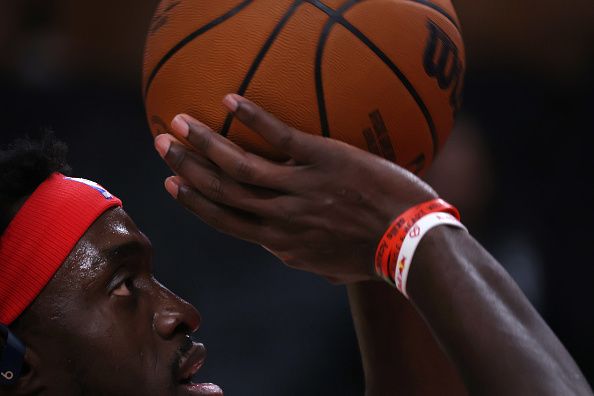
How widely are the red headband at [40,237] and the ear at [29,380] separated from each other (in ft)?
0.35

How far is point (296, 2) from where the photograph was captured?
194 centimetres

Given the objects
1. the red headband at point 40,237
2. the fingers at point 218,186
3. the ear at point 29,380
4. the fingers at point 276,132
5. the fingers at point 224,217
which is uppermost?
the fingers at point 276,132

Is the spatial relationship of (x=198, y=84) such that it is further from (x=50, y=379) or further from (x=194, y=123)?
(x=50, y=379)

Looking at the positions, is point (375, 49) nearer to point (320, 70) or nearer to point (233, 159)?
point (320, 70)

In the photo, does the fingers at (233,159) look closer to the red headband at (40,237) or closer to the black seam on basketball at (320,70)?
the black seam on basketball at (320,70)

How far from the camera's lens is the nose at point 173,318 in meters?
2.19

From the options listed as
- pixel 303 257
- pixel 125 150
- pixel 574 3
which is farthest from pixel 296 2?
pixel 574 3

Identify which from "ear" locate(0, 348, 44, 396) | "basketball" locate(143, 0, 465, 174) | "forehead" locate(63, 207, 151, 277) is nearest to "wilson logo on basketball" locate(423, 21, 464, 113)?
"basketball" locate(143, 0, 465, 174)

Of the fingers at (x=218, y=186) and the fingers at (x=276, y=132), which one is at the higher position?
the fingers at (x=276, y=132)

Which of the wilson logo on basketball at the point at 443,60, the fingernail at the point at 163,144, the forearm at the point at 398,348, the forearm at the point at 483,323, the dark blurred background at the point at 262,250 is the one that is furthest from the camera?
the dark blurred background at the point at 262,250

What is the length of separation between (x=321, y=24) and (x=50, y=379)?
1.04m

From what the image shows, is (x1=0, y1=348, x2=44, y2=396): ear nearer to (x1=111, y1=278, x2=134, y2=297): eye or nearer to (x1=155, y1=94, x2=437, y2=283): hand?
(x1=111, y1=278, x2=134, y2=297): eye

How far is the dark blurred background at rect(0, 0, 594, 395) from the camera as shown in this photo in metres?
4.19

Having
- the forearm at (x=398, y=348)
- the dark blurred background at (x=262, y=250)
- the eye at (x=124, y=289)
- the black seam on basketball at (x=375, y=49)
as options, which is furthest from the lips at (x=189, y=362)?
the dark blurred background at (x=262, y=250)
